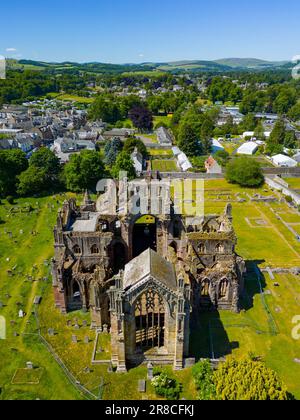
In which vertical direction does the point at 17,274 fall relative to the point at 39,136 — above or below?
below

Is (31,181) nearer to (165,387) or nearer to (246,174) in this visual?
(246,174)

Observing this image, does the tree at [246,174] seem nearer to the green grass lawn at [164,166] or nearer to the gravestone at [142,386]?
the green grass lawn at [164,166]

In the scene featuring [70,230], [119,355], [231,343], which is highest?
[70,230]

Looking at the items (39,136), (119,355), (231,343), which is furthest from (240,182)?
(39,136)

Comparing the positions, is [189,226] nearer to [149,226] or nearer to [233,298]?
[149,226]

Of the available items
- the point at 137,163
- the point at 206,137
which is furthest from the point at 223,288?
the point at 206,137
